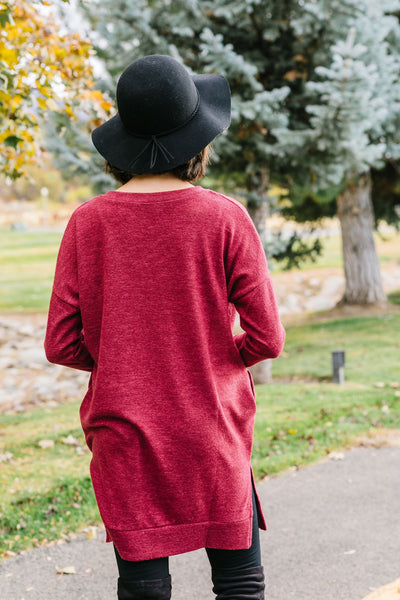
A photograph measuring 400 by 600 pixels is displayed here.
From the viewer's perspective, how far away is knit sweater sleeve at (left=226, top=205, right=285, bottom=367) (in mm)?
1583

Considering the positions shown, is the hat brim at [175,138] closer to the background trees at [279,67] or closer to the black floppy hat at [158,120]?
the black floppy hat at [158,120]

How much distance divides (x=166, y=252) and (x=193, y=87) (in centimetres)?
44

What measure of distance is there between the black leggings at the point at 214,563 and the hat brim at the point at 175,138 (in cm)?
93

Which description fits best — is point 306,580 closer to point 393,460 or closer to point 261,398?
point 393,460

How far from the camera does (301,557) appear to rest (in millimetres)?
3010

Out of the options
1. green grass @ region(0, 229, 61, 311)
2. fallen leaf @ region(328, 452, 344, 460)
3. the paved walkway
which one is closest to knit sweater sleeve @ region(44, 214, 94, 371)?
the paved walkway

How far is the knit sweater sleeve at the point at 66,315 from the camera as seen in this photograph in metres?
1.64

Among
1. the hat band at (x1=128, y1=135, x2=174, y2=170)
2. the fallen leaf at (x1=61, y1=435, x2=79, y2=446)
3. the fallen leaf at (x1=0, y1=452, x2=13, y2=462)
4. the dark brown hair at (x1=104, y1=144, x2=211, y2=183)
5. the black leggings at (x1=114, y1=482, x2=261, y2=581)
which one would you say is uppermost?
the hat band at (x1=128, y1=135, x2=174, y2=170)

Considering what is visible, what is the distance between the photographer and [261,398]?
6000 mm

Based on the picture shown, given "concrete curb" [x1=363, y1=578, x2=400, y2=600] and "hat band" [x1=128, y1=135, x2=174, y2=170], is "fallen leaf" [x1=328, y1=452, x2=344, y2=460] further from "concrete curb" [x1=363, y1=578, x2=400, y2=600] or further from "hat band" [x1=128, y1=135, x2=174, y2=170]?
"hat band" [x1=128, y1=135, x2=174, y2=170]

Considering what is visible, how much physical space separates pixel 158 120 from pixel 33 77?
289cm

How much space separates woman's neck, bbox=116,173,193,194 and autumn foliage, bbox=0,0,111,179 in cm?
215

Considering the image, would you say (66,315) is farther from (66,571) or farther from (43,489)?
(43,489)

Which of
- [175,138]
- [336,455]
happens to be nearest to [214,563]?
[175,138]
